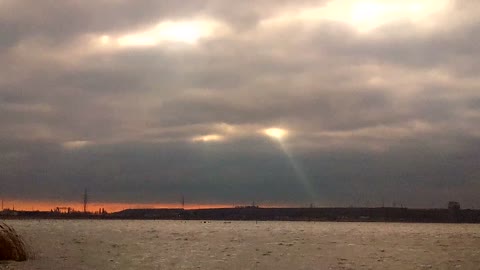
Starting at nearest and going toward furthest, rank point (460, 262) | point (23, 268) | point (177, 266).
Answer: point (23, 268), point (177, 266), point (460, 262)

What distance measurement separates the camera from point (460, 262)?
75.5 metres

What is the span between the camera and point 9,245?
5997 cm

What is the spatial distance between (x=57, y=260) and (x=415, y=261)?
135 ft

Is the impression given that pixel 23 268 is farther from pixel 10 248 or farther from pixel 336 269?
pixel 336 269

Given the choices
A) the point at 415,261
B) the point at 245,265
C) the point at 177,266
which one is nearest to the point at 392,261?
the point at 415,261

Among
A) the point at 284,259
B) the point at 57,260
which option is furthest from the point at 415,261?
the point at 57,260

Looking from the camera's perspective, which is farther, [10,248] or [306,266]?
[306,266]

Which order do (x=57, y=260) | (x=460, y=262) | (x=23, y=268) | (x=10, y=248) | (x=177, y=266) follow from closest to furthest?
(x=23, y=268) < (x=10, y=248) < (x=177, y=266) < (x=57, y=260) < (x=460, y=262)

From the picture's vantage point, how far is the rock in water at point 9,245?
58250 millimetres

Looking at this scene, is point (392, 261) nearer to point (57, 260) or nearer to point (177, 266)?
point (177, 266)

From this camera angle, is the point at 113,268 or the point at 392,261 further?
the point at 392,261

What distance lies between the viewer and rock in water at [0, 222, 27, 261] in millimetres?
58250

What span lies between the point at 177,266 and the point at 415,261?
97.5 ft

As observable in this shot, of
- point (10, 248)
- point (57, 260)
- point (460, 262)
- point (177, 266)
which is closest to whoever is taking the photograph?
point (10, 248)
